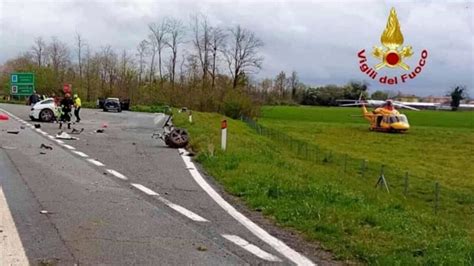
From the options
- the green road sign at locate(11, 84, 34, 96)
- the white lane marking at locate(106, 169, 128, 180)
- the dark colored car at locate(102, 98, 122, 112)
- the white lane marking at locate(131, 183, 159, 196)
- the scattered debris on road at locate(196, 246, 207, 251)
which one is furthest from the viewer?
the dark colored car at locate(102, 98, 122, 112)

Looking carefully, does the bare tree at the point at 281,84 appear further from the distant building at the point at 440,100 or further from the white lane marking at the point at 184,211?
the white lane marking at the point at 184,211

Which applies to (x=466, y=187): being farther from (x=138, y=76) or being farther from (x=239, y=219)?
(x=138, y=76)

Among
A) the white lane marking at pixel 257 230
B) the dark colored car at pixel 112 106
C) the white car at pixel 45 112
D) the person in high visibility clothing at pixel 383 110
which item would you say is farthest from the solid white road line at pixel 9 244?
the person in high visibility clothing at pixel 383 110

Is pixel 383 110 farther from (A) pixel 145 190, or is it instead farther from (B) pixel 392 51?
(A) pixel 145 190

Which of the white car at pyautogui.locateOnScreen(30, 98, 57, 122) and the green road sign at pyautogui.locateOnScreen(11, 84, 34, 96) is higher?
the green road sign at pyautogui.locateOnScreen(11, 84, 34, 96)

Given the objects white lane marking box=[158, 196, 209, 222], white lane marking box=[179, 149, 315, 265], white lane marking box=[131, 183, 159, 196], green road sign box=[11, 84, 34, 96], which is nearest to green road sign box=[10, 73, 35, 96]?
green road sign box=[11, 84, 34, 96]

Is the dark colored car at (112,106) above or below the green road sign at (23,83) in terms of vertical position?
below

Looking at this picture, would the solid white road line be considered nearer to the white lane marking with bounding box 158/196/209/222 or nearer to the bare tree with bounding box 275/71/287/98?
the white lane marking with bounding box 158/196/209/222

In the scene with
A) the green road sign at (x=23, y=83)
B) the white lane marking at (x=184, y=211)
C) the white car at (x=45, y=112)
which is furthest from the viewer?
the green road sign at (x=23, y=83)

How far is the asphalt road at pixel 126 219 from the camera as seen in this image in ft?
19.2

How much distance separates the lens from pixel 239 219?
25.5ft

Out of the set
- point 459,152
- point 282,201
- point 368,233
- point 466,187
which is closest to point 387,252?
point 368,233

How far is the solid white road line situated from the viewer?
545 centimetres

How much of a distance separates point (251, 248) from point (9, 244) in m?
2.43
